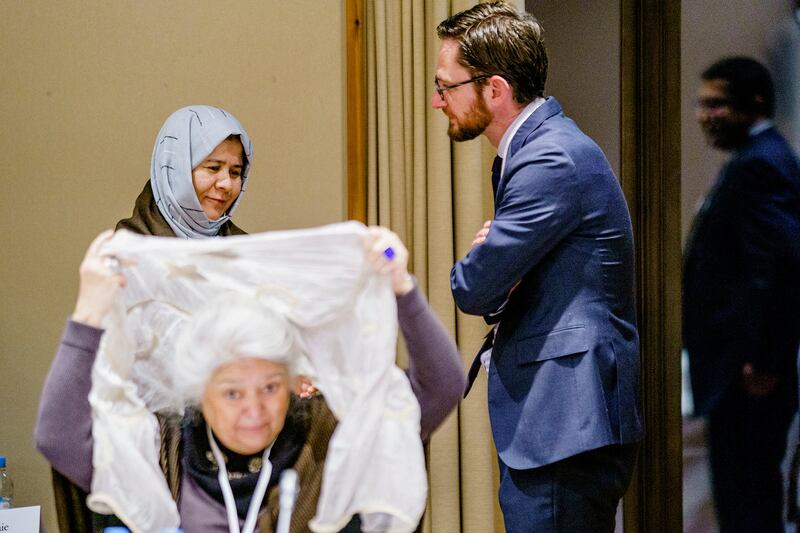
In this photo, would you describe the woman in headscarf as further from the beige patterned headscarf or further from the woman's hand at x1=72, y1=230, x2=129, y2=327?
the woman's hand at x1=72, y1=230, x2=129, y2=327

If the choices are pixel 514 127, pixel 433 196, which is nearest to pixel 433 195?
pixel 433 196

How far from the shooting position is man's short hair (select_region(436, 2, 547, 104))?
90.2 inches

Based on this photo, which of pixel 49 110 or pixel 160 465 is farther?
pixel 49 110

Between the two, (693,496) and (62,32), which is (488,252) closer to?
(693,496)

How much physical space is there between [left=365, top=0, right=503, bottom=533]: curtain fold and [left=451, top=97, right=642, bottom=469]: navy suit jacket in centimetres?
94

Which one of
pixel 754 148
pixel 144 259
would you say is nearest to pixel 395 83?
pixel 754 148

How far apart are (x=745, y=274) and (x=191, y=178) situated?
1623 millimetres

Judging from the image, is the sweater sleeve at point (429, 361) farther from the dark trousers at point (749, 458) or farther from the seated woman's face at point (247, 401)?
the dark trousers at point (749, 458)

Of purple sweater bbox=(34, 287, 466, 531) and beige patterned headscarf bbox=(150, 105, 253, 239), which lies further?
→ beige patterned headscarf bbox=(150, 105, 253, 239)

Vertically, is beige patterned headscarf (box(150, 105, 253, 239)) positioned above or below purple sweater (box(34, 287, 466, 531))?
above

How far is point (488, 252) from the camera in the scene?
6.78 feet

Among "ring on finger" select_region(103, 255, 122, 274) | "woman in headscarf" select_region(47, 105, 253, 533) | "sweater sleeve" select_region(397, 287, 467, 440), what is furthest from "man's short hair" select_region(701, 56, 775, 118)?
"ring on finger" select_region(103, 255, 122, 274)

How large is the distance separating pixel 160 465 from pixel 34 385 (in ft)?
5.29

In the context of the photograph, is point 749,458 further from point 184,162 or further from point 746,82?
point 184,162
